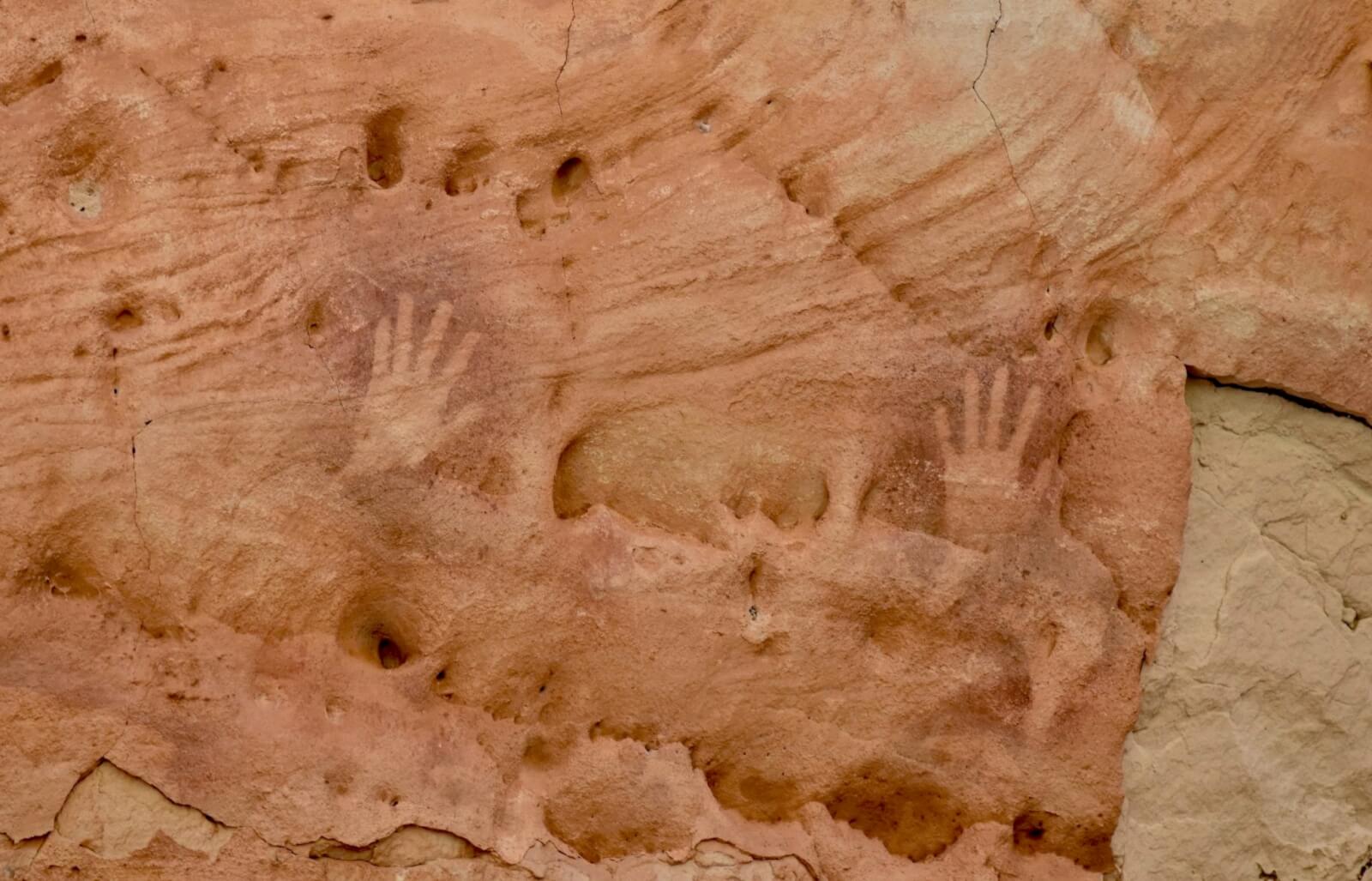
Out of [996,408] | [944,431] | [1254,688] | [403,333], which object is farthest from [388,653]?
[1254,688]

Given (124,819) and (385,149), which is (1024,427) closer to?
(385,149)

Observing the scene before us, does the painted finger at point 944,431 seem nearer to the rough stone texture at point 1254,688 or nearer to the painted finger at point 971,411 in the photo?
the painted finger at point 971,411

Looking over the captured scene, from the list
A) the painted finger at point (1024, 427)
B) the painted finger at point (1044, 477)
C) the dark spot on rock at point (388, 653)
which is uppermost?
the painted finger at point (1024, 427)

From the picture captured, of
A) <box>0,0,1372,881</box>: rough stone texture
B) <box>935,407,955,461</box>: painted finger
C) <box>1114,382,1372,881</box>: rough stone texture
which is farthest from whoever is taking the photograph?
<box>1114,382,1372,881</box>: rough stone texture

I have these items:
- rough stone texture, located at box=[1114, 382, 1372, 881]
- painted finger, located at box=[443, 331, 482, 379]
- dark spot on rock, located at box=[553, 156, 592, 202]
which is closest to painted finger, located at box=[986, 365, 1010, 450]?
rough stone texture, located at box=[1114, 382, 1372, 881]

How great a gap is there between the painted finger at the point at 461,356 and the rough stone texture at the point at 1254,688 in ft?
4.78

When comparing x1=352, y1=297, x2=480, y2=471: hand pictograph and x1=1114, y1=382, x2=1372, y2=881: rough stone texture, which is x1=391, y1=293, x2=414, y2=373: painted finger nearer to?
x1=352, y1=297, x2=480, y2=471: hand pictograph

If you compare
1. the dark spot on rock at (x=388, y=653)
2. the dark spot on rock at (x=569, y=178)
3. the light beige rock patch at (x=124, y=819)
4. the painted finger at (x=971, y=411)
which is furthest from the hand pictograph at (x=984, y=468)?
the light beige rock patch at (x=124, y=819)

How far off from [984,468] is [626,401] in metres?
0.70

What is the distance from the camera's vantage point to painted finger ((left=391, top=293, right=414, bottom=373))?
305 centimetres

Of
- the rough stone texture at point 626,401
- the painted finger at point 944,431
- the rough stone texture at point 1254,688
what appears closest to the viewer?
the rough stone texture at point 626,401

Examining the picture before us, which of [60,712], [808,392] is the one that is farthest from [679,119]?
[60,712]

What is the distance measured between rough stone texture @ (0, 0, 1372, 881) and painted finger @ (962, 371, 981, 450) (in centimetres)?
1

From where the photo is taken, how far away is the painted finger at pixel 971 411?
317cm
